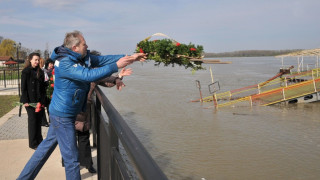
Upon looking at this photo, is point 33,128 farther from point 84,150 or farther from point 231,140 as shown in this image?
point 231,140

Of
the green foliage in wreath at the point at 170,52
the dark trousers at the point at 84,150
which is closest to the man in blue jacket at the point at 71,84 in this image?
the green foliage in wreath at the point at 170,52

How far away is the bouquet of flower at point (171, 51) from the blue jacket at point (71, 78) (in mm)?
1202

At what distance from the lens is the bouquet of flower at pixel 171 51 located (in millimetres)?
4129

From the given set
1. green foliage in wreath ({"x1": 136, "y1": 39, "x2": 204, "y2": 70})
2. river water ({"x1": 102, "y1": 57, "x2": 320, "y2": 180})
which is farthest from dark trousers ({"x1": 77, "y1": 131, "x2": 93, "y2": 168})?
green foliage in wreath ({"x1": 136, "y1": 39, "x2": 204, "y2": 70})

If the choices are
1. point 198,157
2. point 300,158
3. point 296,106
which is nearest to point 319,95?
point 296,106

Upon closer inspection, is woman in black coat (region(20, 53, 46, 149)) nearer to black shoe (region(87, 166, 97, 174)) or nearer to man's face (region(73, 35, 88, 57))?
black shoe (region(87, 166, 97, 174))

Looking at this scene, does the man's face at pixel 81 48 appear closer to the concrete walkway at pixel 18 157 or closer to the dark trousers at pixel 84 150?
the dark trousers at pixel 84 150

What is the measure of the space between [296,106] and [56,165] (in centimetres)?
1705

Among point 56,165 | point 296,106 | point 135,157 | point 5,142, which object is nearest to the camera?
point 135,157

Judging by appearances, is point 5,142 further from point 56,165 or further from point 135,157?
point 135,157

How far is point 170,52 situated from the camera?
4.25m

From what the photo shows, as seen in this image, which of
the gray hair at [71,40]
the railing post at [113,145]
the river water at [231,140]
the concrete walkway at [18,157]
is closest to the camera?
the railing post at [113,145]

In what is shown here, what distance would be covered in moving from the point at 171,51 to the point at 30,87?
3.00 metres

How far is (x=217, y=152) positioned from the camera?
9.47 m
